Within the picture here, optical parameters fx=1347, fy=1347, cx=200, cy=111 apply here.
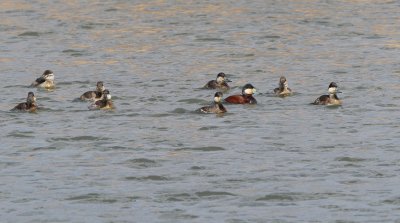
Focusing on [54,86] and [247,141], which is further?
[54,86]

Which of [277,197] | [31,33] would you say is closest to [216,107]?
[277,197]

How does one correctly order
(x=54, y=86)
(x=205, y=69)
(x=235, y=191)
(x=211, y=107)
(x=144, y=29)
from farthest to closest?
(x=144, y=29) → (x=205, y=69) → (x=54, y=86) → (x=211, y=107) → (x=235, y=191)

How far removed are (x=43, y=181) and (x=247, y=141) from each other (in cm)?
470

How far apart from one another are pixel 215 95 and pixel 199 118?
790 millimetres

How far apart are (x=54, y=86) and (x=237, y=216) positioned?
13.1 meters

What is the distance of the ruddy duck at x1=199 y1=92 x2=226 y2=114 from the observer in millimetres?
27094

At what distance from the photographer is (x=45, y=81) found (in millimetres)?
30688

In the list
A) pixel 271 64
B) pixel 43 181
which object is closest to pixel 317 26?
pixel 271 64

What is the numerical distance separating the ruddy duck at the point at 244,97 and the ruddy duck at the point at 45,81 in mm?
4406

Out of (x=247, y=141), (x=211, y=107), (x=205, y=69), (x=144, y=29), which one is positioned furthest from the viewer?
(x=144, y=29)

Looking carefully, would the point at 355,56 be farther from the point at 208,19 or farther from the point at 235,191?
the point at 235,191

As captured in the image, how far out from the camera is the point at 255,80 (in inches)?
1260

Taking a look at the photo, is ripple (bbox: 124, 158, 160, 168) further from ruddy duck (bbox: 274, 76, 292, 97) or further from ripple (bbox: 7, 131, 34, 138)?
ruddy duck (bbox: 274, 76, 292, 97)

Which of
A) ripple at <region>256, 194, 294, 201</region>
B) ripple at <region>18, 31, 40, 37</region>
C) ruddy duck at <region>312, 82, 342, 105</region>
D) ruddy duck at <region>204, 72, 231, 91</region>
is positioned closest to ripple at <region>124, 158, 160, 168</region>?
ripple at <region>256, 194, 294, 201</region>
